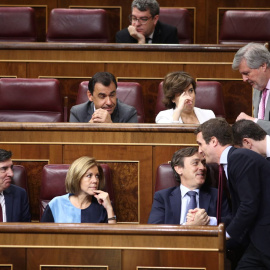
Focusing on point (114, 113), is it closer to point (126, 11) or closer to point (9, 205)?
point (9, 205)

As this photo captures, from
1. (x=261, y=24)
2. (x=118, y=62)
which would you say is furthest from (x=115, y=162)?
(x=261, y=24)

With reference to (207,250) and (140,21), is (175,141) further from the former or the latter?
(140,21)

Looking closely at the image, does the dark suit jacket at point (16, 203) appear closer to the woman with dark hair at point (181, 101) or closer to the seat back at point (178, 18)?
the woman with dark hair at point (181, 101)

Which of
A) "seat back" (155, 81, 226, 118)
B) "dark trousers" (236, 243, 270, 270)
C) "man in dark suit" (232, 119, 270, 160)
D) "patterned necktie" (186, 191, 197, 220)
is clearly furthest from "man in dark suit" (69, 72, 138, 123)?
"dark trousers" (236, 243, 270, 270)

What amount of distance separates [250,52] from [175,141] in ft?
0.81

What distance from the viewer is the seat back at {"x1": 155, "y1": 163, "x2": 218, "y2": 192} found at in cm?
131

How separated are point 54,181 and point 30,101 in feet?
1.22

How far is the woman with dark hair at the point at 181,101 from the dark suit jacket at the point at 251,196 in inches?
17.5

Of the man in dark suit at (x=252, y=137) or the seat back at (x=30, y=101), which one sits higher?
the seat back at (x=30, y=101)

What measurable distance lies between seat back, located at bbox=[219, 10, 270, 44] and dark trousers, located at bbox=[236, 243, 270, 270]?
3.51ft

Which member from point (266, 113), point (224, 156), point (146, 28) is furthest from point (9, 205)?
point (146, 28)

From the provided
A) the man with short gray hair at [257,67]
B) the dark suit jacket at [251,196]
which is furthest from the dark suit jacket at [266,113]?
the dark suit jacket at [251,196]

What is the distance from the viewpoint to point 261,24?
202 centimetres

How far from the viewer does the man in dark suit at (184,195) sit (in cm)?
126
